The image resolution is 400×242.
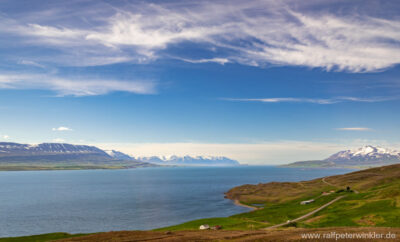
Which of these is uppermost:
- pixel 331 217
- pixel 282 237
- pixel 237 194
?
pixel 282 237

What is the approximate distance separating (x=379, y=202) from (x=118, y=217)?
339 feet

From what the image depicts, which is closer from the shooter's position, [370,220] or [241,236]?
[241,236]

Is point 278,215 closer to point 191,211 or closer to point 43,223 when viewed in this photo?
point 191,211

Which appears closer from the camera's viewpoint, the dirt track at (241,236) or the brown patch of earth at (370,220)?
the dirt track at (241,236)

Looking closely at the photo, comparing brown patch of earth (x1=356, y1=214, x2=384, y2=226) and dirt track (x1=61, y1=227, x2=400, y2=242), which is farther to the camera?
brown patch of earth (x1=356, y1=214, x2=384, y2=226)

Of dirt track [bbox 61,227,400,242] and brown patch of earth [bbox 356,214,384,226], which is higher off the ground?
dirt track [bbox 61,227,400,242]

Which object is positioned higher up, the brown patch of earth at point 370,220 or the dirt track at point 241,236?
the dirt track at point 241,236

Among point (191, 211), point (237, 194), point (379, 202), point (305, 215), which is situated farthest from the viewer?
point (237, 194)

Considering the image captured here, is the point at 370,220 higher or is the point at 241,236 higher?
the point at 241,236

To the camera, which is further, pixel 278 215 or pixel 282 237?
pixel 278 215

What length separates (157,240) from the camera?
160 feet

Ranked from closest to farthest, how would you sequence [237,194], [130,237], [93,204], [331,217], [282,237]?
[282,237] < [130,237] < [331,217] < [93,204] < [237,194]

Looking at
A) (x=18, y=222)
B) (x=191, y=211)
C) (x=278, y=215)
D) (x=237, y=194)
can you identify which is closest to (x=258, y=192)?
(x=237, y=194)

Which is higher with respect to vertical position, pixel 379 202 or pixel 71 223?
pixel 379 202
